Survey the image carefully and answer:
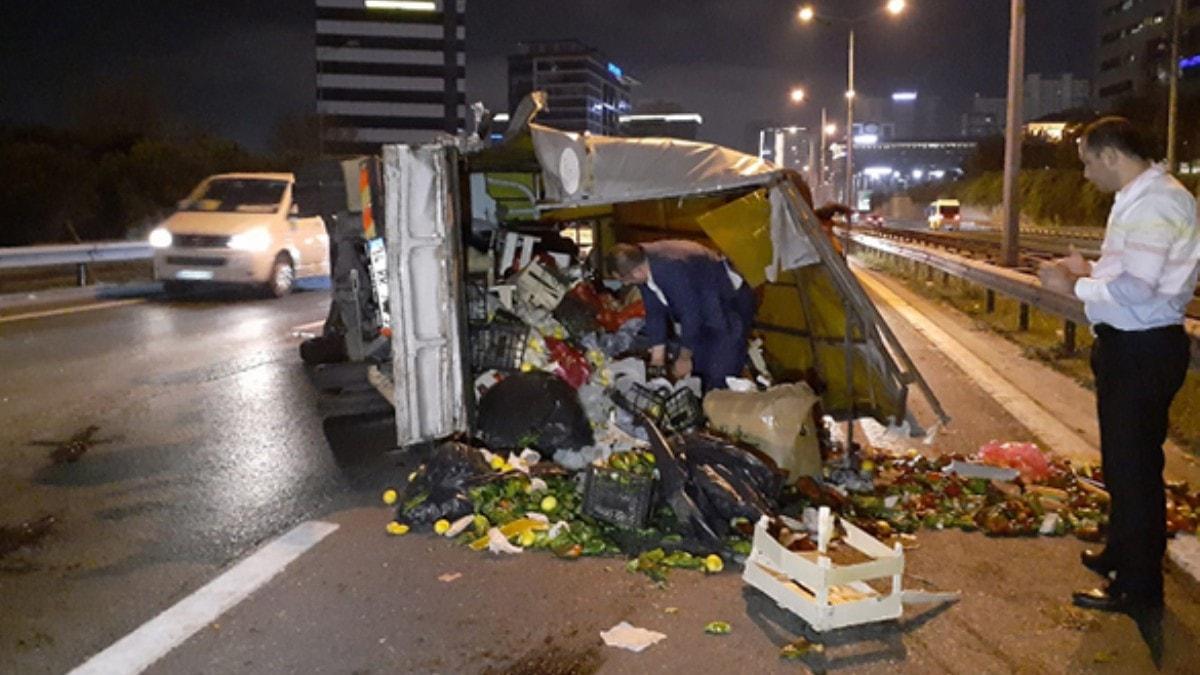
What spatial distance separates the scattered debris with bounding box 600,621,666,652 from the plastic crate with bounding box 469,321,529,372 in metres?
3.66

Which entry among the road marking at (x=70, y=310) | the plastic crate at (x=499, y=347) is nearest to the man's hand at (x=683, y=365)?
the plastic crate at (x=499, y=347)

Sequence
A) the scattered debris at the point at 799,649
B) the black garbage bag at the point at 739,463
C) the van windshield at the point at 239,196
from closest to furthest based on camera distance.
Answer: the scattered debris at the point at 799,649 < the black garbage bag at the point at 739,463 < the van windshield at the point at 239,196

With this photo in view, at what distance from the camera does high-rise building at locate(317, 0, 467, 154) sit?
130 m

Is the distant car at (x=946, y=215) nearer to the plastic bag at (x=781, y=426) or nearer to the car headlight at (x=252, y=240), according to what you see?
the car headlight at (x=252, y=240)

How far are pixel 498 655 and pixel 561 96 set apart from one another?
609 ft

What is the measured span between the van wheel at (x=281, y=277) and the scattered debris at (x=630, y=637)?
1455 centimetres

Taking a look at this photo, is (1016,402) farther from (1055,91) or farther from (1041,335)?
(1055,91)

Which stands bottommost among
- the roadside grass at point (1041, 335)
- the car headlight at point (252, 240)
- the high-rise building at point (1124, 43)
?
the roadside grass at point (1041, 335)

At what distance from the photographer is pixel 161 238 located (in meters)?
17.5

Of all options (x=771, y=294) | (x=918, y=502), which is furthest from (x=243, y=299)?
(x=918, y=502)

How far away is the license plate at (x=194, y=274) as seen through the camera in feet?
57.4

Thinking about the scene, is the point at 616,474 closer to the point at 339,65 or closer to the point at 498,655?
the point at 498,655

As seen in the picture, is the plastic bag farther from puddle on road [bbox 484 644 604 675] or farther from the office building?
the office building

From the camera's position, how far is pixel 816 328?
8.48 meters
